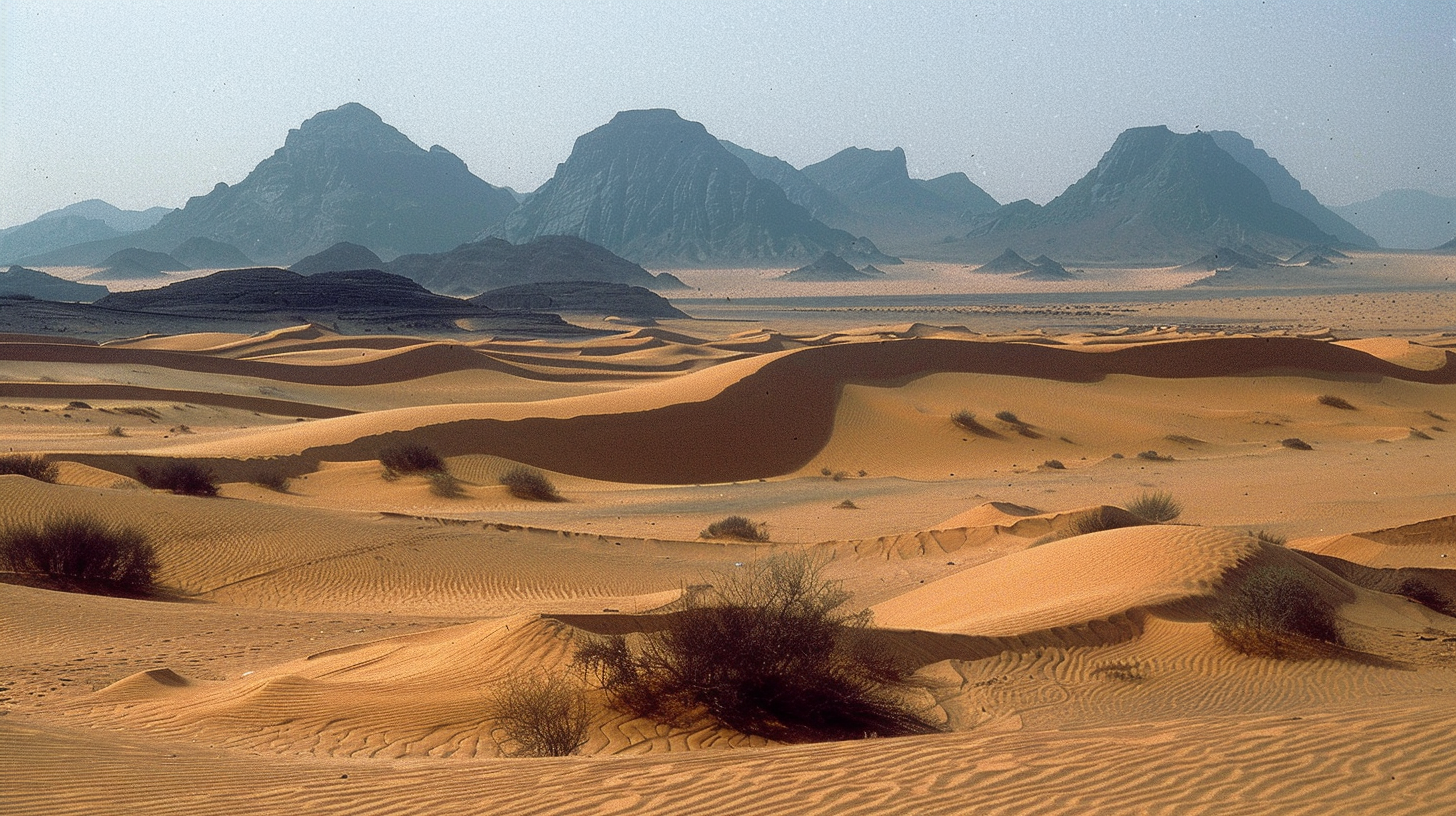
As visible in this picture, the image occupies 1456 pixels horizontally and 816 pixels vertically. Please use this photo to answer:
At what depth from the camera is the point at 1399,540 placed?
17.6 metres

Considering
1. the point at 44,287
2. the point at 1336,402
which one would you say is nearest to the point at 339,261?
the point at 44,287

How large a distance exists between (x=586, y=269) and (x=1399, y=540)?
4839 inches

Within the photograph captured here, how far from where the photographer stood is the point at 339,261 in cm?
13862

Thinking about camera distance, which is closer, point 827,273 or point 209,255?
point 827,273

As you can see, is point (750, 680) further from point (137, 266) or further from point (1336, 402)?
point (137, 266)

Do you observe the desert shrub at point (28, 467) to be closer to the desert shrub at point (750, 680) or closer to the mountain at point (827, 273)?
the desert shrub at point (750, 680)

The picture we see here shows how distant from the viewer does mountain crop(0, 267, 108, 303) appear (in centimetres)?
11238

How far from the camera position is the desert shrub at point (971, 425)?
30.1 m

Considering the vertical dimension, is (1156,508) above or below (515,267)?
below

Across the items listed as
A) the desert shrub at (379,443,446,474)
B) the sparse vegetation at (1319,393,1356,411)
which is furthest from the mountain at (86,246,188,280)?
the sparse vegetation at (1319,393,1356,411)

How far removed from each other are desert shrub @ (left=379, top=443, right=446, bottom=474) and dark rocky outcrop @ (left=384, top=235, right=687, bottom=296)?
345 feet

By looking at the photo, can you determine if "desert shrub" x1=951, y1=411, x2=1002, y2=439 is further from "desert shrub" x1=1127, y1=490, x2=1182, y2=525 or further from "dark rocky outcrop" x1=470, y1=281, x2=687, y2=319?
"dark rocky outcrop" x1=470, y1=281, x2=687, y2=319

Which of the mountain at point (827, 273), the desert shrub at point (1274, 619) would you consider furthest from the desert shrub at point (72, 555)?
the mountain at point (827, 273)

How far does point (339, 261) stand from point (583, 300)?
1883 inches
